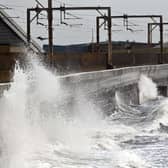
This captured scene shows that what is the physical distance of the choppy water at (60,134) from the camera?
470 inches

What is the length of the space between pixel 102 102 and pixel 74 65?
20.5 feet

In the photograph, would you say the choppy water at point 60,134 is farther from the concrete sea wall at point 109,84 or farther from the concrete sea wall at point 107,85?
the concrete sea wall at point 109,84

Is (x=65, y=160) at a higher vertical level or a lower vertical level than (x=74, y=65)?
lower

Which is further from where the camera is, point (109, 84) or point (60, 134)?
point (109, 84)

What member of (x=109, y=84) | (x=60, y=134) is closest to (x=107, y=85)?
(x=109, y=84)

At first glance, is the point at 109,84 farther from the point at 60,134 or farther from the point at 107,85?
the point at 60,134

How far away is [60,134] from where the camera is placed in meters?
15.8

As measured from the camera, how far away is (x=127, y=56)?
142 feet

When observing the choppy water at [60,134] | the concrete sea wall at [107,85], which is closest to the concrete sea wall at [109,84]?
the concrete sea wall at [107,85]

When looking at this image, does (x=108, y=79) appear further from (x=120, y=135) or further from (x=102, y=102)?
(x=120, y=135)

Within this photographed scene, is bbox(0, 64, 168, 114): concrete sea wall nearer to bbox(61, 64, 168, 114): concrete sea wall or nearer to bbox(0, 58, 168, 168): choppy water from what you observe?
bbox(61, 64, 168, 114): concrete sea wall

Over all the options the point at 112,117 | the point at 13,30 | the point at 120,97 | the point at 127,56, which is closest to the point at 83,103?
the point at 112,117

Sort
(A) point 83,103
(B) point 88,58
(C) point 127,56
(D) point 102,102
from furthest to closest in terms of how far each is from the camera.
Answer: (C) point 127,56 → (B) point 88,58 → (D) point 102,102 → (A) point 83,103

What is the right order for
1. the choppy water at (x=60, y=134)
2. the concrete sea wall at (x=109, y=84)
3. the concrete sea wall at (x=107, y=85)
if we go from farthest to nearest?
the concrete sea wall at (x=109, y=84), the concrete sea wall at (x=107, y=85), the choppy water at (x=60, y=134)
